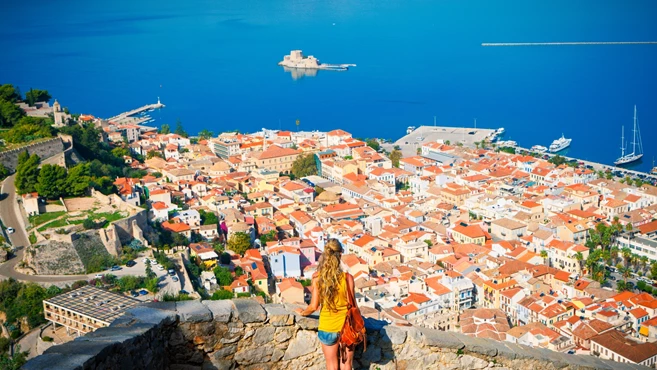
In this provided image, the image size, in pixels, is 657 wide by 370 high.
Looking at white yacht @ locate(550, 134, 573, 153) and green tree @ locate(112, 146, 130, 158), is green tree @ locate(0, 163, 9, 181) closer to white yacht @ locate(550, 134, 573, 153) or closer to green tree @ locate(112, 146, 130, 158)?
green tree @ locate(112, 146, 130, 158)

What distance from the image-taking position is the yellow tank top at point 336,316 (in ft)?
6.95

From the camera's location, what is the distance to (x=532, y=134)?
2470cm

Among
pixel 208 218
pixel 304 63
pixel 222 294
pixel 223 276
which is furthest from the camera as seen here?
pixel 304 63

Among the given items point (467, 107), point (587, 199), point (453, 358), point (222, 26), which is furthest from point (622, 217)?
point (222, 26)

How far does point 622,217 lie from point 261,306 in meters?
13.4

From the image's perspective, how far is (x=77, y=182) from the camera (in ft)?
37.4

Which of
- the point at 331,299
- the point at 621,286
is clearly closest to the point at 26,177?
the point at 621,286

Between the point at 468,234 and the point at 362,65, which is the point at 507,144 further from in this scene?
the point at 362,65

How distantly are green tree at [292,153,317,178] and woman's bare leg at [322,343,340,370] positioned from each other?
16622mm

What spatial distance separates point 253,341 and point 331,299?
0.36 meters

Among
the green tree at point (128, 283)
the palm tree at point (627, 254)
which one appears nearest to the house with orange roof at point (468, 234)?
the palm tree at point (627, 254)

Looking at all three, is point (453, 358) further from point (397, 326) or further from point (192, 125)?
point (192, 125)

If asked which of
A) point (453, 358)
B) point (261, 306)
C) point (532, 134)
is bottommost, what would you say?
point (532, 134)

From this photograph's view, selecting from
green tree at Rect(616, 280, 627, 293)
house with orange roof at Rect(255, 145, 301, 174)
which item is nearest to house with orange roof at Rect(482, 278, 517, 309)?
green tree at Rect(616, 280, 627, 293)
